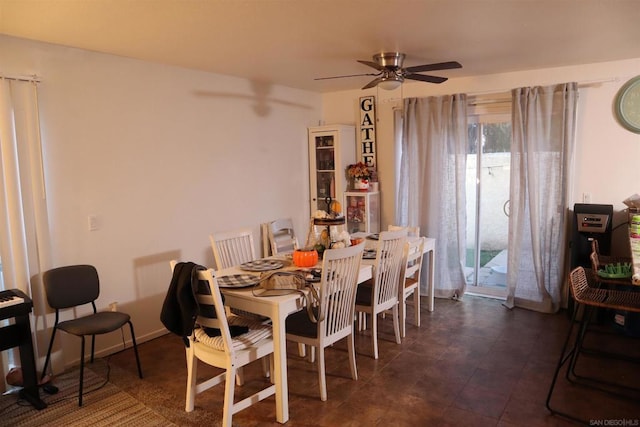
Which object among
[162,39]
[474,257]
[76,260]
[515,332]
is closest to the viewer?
[162,39]

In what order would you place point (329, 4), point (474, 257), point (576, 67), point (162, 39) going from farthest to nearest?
point (474, 257), point (576, 67), point (162, 39), point (329, 4)

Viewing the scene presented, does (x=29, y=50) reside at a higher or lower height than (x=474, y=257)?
higher

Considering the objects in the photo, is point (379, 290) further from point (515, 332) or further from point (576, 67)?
point (576, 67)

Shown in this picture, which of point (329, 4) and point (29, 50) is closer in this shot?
point (329, 4)

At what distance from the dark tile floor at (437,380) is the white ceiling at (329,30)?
2310 mm

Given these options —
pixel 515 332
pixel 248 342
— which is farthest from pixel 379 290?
pixel 515 332

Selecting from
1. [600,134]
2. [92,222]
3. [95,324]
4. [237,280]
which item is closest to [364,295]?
[237,280]

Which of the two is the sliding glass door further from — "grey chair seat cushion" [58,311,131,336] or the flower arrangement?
"grey chair seat cushion" [58,311,131,336]

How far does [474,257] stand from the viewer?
15.7ft

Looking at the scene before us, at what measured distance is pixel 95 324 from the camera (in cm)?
282

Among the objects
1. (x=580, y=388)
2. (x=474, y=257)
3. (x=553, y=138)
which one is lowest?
(x=580, y=388)

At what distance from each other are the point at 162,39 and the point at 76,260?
1.71 metres

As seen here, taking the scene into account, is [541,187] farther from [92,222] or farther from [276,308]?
[92,222]

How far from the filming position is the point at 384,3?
232 centimetres
